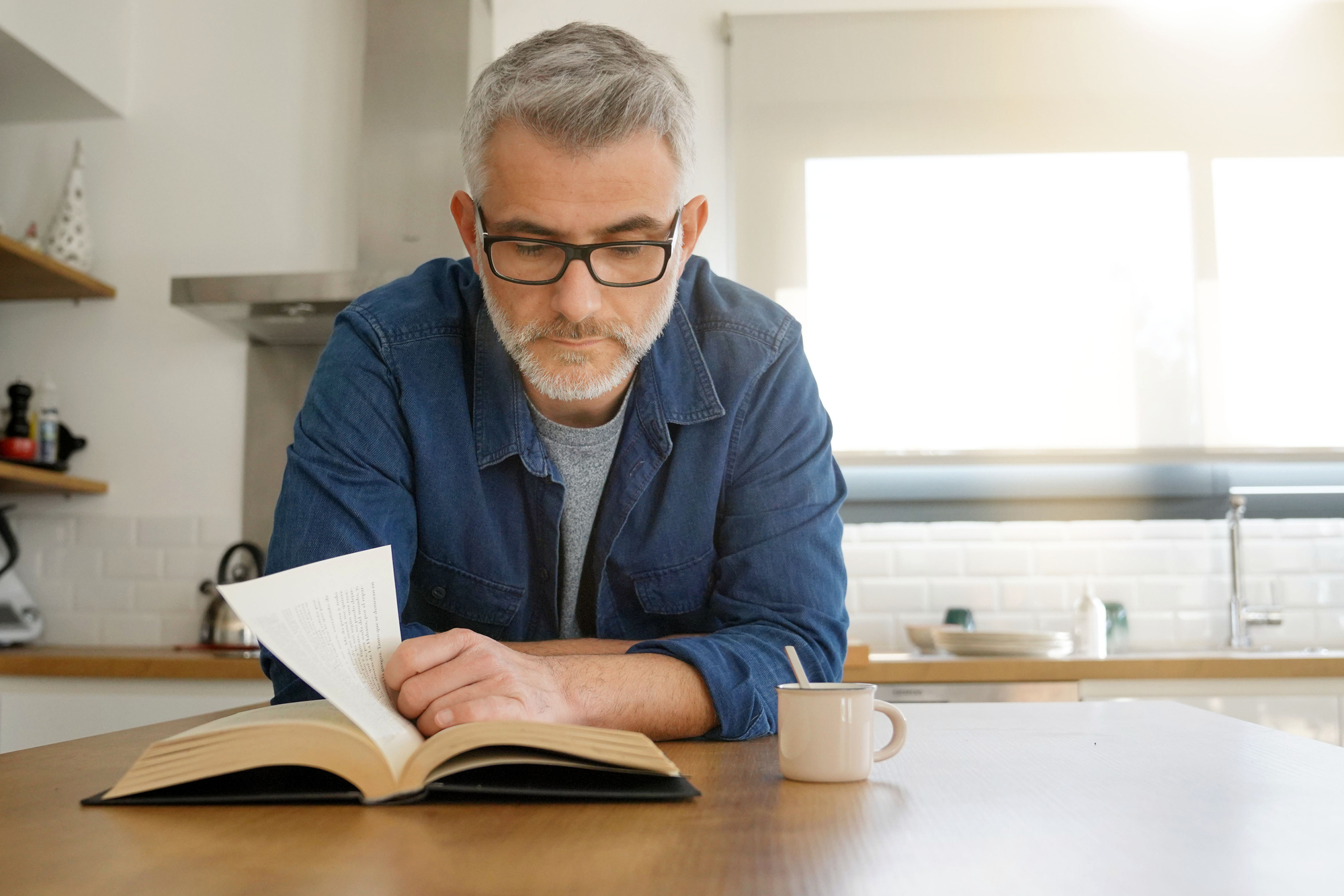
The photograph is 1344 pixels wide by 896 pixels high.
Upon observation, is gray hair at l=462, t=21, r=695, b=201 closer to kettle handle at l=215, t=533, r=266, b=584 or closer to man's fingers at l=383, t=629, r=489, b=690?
man's fingers at l=383, t=629, r=489, b=690

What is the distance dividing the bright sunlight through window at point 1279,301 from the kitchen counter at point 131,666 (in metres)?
2.63

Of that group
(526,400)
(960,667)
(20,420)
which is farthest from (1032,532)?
(20,420)

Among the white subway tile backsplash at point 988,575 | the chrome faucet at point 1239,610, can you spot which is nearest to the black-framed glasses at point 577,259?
the white subway tile backsplash at point 988,575

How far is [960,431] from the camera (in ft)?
9.98

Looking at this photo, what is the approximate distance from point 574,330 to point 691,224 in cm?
24

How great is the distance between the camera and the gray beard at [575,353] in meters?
1.24

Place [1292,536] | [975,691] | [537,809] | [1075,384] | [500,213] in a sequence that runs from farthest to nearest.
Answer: [1292,536] → [1075,384] → [975,691] → [500,213] → [537,809]

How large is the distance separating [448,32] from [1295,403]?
2.63 m

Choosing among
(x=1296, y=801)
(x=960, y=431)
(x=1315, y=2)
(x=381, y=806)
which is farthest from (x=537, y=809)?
(x=1315, y=2)

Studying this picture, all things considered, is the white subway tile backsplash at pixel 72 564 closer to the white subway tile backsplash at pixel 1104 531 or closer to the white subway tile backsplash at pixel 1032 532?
the white subway tile backsplash at pixel 1032 532

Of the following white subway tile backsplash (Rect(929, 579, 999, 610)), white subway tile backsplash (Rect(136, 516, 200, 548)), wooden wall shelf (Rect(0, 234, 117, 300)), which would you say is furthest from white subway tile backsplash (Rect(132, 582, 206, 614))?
white subway tile backsplash (Rect(929, 579, 999, 610))

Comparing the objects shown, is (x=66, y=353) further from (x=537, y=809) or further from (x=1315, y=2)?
(x=1315, y=2)

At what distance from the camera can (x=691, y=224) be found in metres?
1.37

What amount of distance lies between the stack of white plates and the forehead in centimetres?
181
